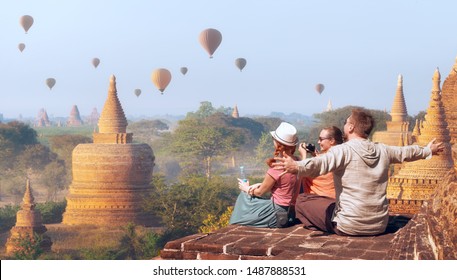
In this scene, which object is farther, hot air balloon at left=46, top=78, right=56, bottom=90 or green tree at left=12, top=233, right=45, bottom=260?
hot air balloon at left=46, top=78, right=56, bottom=90

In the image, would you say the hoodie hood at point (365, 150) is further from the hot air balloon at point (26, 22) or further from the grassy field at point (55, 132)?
the grassy field at point (55, 132)

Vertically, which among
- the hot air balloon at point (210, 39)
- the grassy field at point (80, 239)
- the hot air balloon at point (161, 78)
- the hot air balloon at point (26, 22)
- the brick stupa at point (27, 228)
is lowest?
the grassy field at point (80, 239)

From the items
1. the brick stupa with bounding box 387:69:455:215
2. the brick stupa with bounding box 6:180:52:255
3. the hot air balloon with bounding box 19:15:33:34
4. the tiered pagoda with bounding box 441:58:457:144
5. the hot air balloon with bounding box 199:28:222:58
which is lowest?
the brick stupa with bounding box 6:180:52:255

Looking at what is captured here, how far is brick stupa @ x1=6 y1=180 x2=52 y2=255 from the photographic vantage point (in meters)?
35.9

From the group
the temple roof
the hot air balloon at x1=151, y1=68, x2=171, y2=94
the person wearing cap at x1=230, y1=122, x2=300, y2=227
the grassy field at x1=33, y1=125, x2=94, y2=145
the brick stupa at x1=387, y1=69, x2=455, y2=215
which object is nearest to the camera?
the person wearing cap at x1=230, y1=122, x2=300, y2=227

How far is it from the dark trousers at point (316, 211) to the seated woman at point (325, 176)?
1.14 feet

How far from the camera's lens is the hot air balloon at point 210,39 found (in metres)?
71.4

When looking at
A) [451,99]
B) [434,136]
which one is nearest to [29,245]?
[434,136]

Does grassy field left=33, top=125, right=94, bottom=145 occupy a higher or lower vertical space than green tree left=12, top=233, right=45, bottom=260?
higher

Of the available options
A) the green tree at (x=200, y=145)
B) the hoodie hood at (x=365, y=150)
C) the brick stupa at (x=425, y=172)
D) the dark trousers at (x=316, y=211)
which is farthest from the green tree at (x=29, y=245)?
the green tree at (x=200, y=145)

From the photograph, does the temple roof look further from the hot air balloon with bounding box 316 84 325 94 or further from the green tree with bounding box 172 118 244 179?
the hot air balloon with bounding box 316 84 325 94

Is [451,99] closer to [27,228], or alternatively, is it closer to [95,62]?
[27,228]

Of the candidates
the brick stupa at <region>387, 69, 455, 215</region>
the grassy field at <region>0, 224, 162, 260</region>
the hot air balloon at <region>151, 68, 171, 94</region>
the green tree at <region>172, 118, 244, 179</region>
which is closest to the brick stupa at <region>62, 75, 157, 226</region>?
the grassy field at <region>0, 224, 162, 260</region>

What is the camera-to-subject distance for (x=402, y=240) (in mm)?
6652
